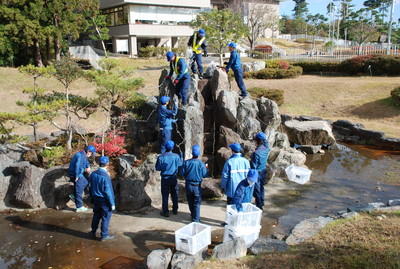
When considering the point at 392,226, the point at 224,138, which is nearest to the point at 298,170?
the point at 224,138

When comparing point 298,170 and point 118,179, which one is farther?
point 298,170

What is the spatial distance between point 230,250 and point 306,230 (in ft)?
6.59

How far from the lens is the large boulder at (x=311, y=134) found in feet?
50.5

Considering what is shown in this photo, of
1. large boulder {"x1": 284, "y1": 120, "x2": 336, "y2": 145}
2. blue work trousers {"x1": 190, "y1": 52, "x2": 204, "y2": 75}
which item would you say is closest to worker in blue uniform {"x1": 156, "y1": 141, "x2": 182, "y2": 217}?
blue work trousers {"x1": 190, "y1": 52, "x2": 204, "y2": 75}

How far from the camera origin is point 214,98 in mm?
13242

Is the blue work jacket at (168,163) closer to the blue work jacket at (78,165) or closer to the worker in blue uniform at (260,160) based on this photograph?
the worker in blue uniform at (260,160)

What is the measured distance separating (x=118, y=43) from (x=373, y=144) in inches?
1262

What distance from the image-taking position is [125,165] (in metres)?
10.3

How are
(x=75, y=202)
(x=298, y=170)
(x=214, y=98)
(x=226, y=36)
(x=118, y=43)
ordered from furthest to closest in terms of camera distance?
(x=118, y=43) → (x=226, y=36) → (x=214, y=98) → (x=298, y=170) → (x=75, y=202)

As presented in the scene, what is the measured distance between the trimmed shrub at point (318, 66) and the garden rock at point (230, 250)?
24.3m

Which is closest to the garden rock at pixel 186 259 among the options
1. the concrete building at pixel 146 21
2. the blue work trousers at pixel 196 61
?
the blue work trousers at pixel 196 61

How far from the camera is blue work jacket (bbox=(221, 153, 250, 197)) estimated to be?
775 cm

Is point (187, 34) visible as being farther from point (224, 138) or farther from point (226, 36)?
point (224, 138)

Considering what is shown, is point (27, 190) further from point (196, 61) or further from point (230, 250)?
point (196, 61)
